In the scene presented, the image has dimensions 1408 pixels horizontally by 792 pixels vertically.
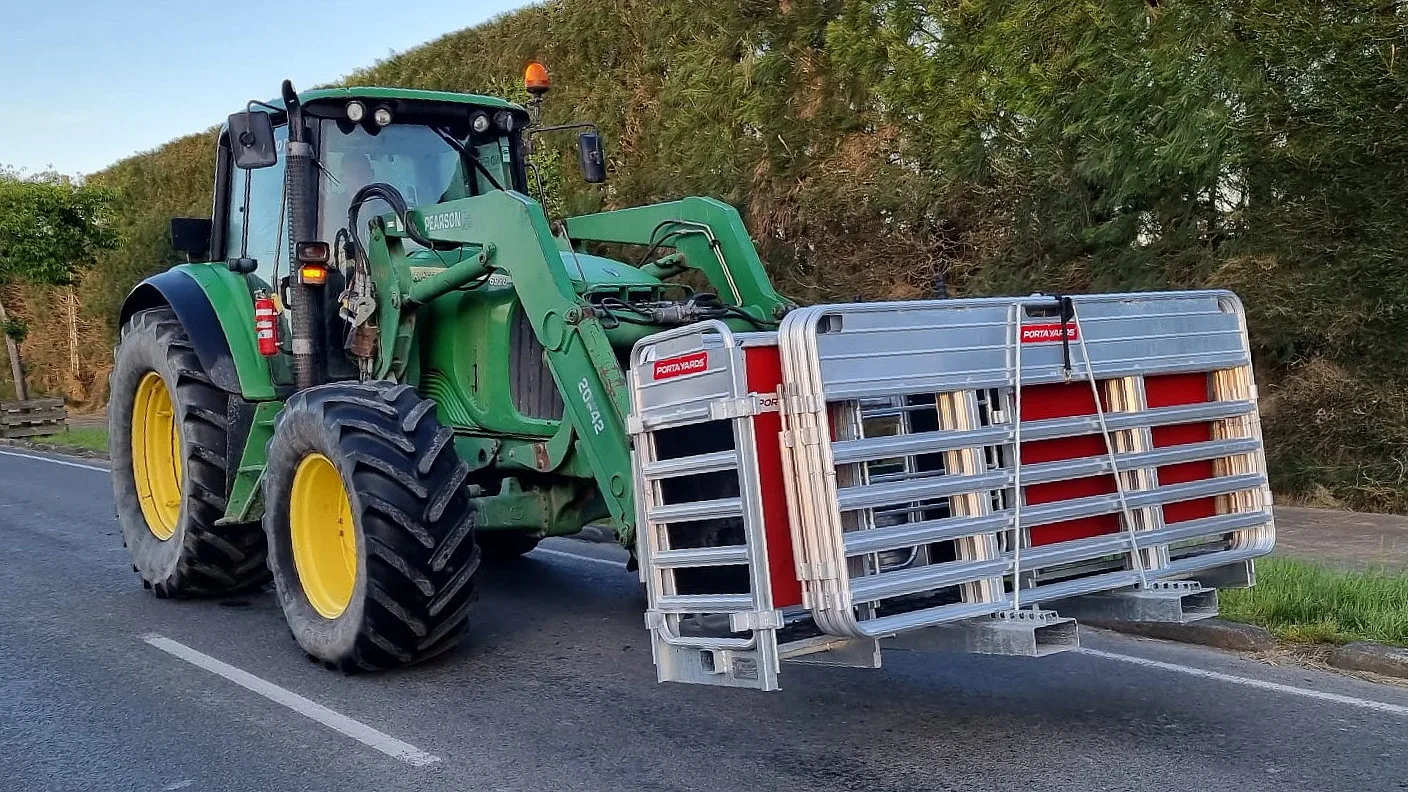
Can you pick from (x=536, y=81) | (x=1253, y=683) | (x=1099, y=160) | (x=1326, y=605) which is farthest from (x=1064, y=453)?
(x=1099, y=160)

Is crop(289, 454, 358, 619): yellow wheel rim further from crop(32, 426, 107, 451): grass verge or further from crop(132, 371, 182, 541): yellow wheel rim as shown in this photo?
crop(32, 426, 107, 451): grass verge

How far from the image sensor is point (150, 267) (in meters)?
Result: 24.5

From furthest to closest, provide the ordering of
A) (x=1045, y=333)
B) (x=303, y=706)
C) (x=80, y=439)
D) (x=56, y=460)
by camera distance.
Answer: (x=80, y=439)
(x=56, y=460)
(x=303, y=706)
(x=1045, y=333)

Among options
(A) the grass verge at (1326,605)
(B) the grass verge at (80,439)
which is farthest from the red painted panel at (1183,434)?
(B) the grass verge at (80,439)

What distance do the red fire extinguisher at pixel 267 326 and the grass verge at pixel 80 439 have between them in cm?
1413

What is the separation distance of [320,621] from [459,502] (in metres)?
0.97

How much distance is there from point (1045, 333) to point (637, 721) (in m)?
2.12

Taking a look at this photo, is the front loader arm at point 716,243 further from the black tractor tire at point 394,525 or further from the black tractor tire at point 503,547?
the black tractor tire at point 503,547

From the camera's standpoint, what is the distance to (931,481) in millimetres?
4152

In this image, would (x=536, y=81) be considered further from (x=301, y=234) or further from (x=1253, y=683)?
(x=1253, y=683)

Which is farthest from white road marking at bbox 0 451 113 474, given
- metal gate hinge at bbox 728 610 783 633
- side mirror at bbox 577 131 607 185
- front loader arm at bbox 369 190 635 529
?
metal gate hinge at bbox 728 610 783 633

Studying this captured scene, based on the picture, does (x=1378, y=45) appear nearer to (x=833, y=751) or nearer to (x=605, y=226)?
(x=605, y=226)

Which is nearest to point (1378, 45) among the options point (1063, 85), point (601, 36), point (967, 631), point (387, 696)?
point (1063, 85)

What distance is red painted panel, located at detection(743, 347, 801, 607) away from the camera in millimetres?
4035
